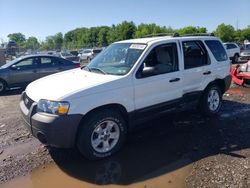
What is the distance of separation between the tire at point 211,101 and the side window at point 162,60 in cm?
135

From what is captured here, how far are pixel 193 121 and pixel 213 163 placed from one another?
208 centimetres

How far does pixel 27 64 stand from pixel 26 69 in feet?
0.82

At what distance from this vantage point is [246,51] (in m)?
25.2

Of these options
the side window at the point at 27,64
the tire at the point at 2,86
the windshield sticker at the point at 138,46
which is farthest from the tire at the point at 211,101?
the tire at the point at 2,86

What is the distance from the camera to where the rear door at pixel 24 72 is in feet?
39.0

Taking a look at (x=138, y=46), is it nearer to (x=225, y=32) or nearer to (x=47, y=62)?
(x=47, y=62)

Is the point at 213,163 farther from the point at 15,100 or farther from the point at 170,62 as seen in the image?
the point at 15,100

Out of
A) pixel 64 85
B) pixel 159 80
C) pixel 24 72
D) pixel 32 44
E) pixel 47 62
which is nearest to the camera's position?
pixel 64 85

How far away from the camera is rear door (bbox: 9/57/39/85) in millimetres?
11898

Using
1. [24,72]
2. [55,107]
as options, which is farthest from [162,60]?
[24,72]

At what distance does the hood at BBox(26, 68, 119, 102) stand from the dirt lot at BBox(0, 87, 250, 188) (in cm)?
112

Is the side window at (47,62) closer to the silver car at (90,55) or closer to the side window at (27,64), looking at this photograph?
the side window at (27,64)

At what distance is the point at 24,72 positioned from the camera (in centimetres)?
1197

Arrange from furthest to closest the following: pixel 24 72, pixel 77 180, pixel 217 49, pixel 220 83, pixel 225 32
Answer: pixel 225 32 < pixel 24 72 < pixel 220 83 < pixel 217 49 < pixel 77 180
